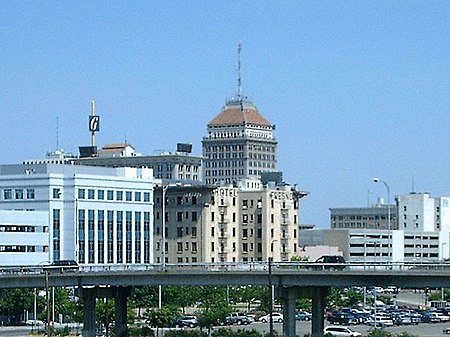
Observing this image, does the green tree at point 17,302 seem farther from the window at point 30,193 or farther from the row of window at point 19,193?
the row of window at point 19,193

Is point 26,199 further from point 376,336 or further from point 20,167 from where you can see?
point 376,336

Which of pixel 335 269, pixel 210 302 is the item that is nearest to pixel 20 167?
pixel 210 302

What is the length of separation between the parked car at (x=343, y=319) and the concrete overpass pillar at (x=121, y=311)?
4161 centimetres

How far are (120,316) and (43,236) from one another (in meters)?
56.5

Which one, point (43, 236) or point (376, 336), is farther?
point (43, 236)

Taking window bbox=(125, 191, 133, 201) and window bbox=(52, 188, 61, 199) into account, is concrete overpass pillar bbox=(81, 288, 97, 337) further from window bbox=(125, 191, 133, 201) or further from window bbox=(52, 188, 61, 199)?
window bbox=(125, 191, 133, 201)

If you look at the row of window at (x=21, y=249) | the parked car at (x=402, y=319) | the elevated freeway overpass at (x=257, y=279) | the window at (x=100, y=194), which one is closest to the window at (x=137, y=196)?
the window at (x=100, y=194)

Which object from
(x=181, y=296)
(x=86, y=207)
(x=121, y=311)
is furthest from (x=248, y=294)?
(x=121, y=311)

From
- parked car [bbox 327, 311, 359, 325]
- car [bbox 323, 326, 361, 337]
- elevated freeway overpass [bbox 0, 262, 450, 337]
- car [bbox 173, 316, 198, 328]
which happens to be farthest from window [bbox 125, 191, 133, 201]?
elevated freeway overpass [bbox 0, 262, 450, 337]

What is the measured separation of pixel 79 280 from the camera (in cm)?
11462

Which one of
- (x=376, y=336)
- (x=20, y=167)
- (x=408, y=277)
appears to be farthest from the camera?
(x=20, y=167)

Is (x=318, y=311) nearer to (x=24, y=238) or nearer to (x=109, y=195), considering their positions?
(x=24, y=238)

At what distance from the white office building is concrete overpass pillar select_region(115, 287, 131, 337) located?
55.8 m

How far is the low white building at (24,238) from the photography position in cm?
16225
